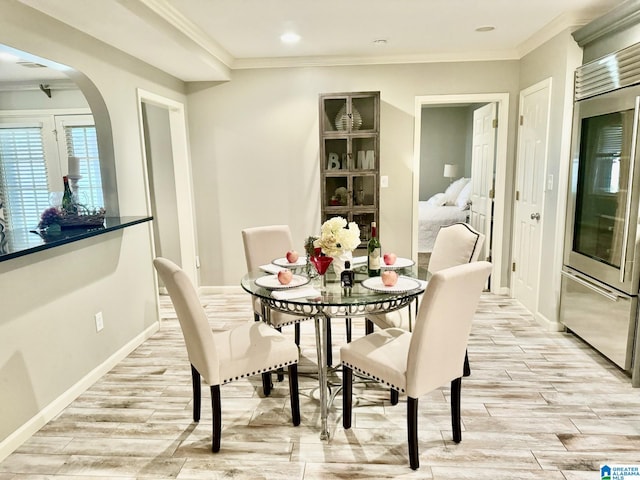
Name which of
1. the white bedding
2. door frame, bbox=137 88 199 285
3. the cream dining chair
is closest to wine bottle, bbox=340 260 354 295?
the cream dining chair

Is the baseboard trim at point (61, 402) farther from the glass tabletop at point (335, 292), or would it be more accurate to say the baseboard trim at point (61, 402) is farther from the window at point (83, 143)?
the window at point (83, 143)

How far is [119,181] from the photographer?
320cm

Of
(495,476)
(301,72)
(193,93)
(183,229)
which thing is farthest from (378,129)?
(495,476)

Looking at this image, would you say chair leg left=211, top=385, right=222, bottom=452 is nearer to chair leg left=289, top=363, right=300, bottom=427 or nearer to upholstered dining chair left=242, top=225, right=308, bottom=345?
chair leg left=289, top=363, right=300, bottom=427

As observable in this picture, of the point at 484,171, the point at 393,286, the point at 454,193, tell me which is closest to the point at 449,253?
the point at 393,286

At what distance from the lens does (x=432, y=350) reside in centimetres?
189

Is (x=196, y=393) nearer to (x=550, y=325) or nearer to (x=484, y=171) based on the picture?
(x=550, y=325)

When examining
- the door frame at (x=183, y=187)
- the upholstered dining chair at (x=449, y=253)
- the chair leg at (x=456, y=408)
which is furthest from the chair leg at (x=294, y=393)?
the door frame at (x=183, y=187)

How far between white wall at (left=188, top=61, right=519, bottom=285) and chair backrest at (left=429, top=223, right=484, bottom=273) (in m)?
1.60

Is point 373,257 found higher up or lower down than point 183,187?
lower down

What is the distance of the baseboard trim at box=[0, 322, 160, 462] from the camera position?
2127 millimetres

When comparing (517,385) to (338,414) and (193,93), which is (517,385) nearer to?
(338,414)

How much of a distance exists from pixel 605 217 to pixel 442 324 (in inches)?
71.4

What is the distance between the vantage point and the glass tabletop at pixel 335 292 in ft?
6.67
